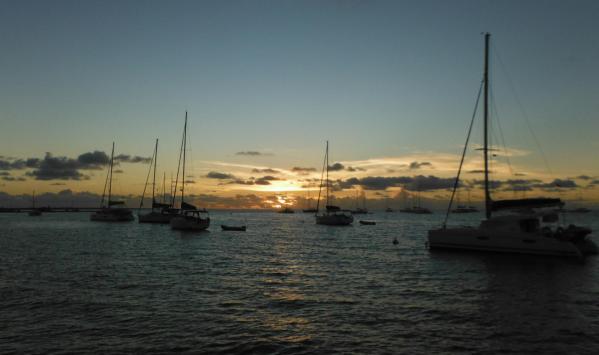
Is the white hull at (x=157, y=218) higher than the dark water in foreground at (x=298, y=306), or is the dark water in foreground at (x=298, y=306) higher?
the white hull at (x=157, y=218)

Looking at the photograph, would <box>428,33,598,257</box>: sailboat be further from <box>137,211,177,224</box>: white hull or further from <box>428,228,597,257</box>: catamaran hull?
<box>137,211,177,224</box>: white hull

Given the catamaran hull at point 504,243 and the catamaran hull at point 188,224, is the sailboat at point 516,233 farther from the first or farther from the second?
the catamaran hull at point 188,224

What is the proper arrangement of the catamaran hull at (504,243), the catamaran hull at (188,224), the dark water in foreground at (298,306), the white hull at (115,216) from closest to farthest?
the dark water in foreground at (298,306), the catamaran hull at (504,243), the catamaran hull at (188,224), the white hull at (115,216)

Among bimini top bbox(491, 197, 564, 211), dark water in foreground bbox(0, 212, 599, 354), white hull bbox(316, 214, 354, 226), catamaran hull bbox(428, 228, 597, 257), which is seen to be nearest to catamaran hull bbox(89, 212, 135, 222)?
white hull bbox(316, 214, 354, 226)

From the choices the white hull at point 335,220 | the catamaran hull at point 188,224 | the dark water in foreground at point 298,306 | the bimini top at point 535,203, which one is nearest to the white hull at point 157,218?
the catamaran hull at point 188,224

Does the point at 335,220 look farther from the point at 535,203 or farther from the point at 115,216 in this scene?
the point at 535,203

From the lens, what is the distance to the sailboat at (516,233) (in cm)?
3834

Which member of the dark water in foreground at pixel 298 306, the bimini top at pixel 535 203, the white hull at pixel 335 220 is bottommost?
the dark water in foreground at pixel 298 306

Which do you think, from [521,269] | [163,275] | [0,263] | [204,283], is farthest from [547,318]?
[0,263]

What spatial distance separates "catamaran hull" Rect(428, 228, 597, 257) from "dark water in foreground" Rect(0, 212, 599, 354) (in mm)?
1336

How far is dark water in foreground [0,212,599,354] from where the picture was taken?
1521 cm

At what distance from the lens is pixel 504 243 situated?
39656 millimetres

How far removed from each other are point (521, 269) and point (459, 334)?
66.0 ft

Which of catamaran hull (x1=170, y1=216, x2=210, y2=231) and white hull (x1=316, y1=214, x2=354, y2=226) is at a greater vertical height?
white hull (x1=316, y1=214, x2=354, y2=226)
